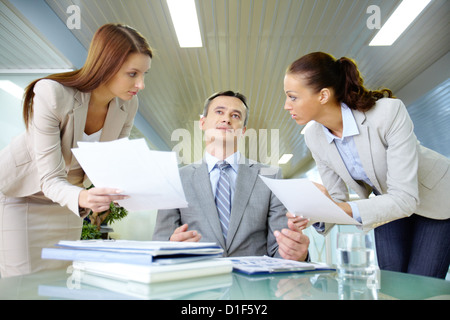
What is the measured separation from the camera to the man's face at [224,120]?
5.93 ft

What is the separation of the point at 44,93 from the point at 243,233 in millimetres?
923

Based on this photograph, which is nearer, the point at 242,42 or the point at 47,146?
the point at 47,146

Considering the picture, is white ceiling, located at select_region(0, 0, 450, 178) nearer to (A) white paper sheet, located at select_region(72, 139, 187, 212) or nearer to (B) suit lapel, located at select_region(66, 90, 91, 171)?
(B) suit lapel, located at select_region(66, 90, 91, 171)

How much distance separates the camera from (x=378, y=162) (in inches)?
60.0

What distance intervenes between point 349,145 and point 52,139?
48.2 inches

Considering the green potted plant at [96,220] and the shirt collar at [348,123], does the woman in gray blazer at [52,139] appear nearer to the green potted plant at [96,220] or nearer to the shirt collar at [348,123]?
the shirt collar at [348,123]

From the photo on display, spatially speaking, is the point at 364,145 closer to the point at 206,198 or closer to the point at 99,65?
the point at 206,198

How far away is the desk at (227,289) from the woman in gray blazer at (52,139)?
0.62m

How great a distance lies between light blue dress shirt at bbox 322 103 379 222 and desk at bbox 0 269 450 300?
900 mm

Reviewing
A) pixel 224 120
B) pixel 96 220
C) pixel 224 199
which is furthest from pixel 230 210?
pixel 96 220

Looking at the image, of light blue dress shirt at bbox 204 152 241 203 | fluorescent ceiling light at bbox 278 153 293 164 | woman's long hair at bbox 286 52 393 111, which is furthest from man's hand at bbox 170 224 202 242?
fluorescent ceiling light at bbox 278 153 293 164

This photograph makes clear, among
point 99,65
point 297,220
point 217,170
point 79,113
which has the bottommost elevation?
point 297,220

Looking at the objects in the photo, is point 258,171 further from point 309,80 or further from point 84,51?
point 84,51
